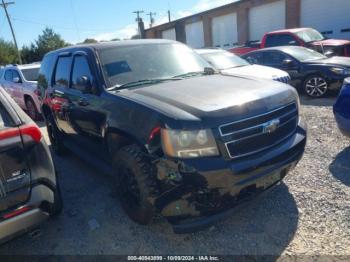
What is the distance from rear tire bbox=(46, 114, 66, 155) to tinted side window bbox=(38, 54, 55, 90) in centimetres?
58

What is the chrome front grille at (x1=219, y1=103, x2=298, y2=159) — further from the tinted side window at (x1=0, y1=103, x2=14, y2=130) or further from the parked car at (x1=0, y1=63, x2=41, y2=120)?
the parked car at (x1=0, y1=63, x2=41, y2=120)

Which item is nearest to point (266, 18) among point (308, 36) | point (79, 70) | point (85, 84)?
point (308, 36)

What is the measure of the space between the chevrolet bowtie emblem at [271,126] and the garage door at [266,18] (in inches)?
728

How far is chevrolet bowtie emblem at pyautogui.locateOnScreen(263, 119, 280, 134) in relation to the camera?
2837mm

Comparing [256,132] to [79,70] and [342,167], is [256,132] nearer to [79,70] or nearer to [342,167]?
[342,167]

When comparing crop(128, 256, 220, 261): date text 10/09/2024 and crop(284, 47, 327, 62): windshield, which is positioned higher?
crop(284, 47, 327, 62): windshield

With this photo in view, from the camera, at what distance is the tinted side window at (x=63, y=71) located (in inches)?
177

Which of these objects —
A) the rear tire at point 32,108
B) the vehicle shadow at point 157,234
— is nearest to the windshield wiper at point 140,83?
the vehicle shadow at point 157,234

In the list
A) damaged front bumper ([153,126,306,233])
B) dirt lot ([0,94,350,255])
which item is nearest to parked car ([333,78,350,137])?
dirt lot ([0,94,350,255])

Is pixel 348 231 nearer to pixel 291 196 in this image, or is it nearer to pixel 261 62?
pixel 291 196

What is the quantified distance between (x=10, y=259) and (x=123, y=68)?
91.3 inches

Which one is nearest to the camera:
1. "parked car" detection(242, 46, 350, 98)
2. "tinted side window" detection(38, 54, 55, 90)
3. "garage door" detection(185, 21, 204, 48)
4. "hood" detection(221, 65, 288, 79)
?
"tinted side window" detection(38, 54, 55, 90)

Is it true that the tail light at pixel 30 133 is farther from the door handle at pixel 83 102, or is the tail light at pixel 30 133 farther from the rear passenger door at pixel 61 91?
the rear passenger door at pixel 61 91

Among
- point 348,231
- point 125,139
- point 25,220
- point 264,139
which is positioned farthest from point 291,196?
point 25,220
